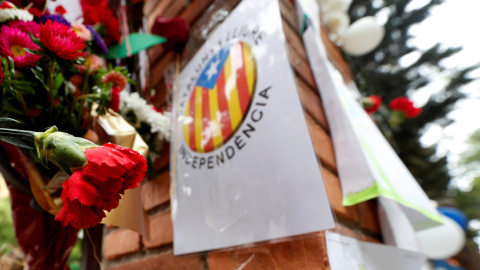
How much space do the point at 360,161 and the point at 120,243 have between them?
0.66 m

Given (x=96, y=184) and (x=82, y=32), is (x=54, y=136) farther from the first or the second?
(x=82, y=32)

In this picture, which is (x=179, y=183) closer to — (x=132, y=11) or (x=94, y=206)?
(x=94, y=206)

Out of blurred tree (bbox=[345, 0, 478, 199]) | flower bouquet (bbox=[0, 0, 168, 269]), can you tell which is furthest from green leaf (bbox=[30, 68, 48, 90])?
blurred tree (bbox=[345, 0, 478, 199])

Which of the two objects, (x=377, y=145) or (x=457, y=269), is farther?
(x=457, y=269)

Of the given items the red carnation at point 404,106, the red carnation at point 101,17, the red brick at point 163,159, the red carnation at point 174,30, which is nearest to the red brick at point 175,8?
the red carnation at point 174,30

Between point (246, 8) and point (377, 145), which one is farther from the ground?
point (246, 8)

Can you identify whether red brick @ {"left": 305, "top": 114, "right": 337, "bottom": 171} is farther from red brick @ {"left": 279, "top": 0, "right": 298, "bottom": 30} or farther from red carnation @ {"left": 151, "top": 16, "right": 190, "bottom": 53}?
red carnation @ {"left": 151, "top": 16, "right": 190, "bottom": 53}

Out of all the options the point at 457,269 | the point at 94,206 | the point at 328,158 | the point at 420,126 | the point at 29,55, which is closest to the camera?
the point at 94,206

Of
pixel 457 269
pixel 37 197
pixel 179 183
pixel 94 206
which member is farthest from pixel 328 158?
pixel 457 269

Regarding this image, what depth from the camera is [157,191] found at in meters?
0.75

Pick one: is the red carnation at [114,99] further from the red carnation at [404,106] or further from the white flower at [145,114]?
the red carnation at [404,106]

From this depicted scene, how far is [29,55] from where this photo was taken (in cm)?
44

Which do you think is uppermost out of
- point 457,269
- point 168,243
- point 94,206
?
point 94,206

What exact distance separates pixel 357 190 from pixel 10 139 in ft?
1.66
